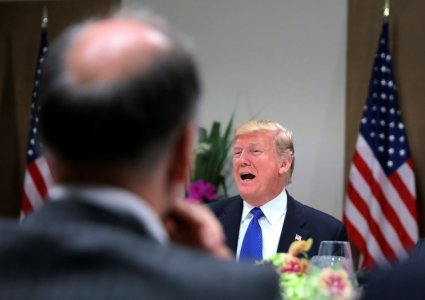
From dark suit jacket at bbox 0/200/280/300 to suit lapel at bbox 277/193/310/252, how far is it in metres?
2.70

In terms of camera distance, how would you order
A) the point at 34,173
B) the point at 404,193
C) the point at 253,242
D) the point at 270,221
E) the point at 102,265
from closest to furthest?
the point at 102,265 < the point at 253,242 < the point at 270,221 < the point at 404,193 < the point at 34,173

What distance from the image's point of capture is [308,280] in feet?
6.48

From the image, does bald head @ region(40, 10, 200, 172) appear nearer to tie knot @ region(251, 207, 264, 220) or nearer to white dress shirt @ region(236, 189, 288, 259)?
white dress shirt @ region(236, 189, 288, 259)

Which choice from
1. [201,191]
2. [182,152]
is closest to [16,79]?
[201,191]

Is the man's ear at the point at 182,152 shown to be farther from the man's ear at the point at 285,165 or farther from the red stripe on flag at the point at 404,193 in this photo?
the red stripe on flag at the point at 404,193

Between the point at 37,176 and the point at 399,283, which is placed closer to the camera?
the point at 399,283

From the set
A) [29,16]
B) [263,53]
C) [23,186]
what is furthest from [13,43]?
[263,53]

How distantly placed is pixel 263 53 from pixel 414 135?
1.34 meters

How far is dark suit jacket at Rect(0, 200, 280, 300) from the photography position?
88cm

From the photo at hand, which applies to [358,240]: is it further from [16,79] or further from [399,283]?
[399,283]

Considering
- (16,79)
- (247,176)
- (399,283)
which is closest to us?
(399,283)

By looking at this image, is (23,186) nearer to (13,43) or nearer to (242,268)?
(13,43)

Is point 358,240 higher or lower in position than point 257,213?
lower

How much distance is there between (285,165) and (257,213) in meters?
0.44
